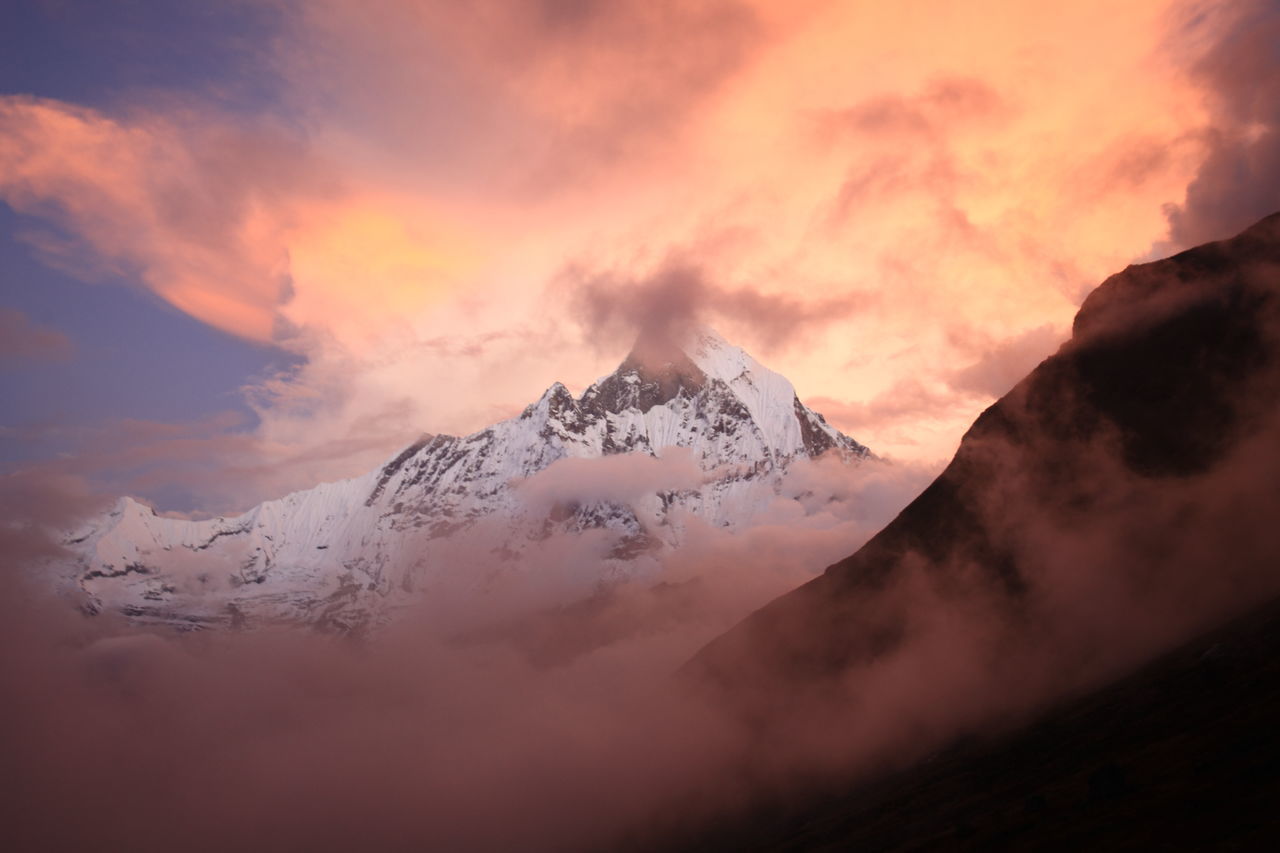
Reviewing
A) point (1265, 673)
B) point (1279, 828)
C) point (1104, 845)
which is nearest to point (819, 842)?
A: point (1265, 673)

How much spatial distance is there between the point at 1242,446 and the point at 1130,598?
1836 inches

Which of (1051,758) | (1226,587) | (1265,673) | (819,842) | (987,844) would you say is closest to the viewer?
(987,844)

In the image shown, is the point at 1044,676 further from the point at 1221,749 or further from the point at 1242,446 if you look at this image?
the point at 1221,749

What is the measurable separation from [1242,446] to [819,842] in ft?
468

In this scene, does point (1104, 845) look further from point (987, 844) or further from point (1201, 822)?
point (987, 844)

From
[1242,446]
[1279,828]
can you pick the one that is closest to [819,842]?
[1279,828]

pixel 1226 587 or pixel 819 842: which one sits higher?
pixel 1226 587

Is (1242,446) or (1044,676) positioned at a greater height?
(1242,446)

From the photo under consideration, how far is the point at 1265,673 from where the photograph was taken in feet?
345

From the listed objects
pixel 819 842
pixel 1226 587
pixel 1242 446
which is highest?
pixel 1242 446

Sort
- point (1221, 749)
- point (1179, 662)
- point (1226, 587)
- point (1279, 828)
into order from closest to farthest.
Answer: point (1279, 828) → point (1221, 749) → point (1179, 662) → point (1226, 587)

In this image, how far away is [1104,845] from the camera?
242ft

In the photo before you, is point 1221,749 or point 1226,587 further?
point 1226,587

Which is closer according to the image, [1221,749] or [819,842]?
[1221,749]
